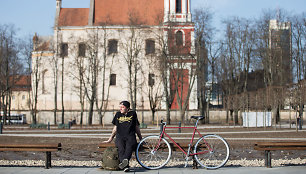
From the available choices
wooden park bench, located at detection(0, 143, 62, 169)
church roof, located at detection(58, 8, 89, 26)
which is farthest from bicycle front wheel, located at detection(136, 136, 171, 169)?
church roof, located at detection(58, 8, 89, 26)

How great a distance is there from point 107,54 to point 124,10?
25.5 feet

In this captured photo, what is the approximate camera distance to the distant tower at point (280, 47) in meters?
41.9

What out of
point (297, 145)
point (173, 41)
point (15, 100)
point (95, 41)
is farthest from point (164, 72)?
point (15, 100)

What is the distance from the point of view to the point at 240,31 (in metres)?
44.0

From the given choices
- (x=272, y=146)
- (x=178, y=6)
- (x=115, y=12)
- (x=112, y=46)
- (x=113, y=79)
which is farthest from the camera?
(x=115, y=12)

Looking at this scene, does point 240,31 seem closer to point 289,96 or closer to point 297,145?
point 289,96

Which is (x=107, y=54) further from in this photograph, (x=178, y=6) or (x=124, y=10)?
(x=178, y=6)

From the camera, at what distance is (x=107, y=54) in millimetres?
48938

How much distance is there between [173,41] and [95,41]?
32.0 ft

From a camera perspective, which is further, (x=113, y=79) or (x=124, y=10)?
(x=124, y=10)

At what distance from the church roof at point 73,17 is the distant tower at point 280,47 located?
2394 cm

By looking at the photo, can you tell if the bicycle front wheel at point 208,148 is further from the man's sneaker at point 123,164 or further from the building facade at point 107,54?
the building facade at point 107,54

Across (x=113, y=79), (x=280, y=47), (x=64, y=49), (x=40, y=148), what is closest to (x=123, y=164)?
(x=40, y=148)

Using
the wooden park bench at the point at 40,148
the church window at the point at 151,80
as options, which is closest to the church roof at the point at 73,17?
the church window at the point at 151,80
